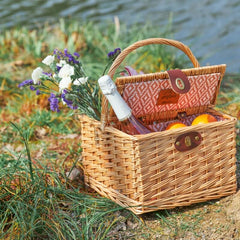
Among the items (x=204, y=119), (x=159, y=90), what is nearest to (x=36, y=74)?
(x=159, y=90)

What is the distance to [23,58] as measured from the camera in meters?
5.20

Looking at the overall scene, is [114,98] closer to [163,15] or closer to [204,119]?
[204,119]

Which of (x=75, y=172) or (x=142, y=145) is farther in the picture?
(x=75, y=172)

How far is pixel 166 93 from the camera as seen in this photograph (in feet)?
8.18

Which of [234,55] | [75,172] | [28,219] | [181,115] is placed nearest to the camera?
[28,219]

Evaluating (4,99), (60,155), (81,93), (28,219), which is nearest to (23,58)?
(4,99)

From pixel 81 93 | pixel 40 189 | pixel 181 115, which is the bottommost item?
pixel 40 189

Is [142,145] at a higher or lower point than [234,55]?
higher

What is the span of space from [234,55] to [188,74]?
418cm

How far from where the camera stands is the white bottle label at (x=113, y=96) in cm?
214

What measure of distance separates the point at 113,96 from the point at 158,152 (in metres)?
0.39

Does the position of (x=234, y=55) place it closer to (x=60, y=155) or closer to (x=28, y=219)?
(x=60, y=155)

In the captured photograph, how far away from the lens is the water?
22.5 feet

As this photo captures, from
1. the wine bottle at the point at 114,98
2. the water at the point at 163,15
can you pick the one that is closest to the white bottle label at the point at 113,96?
the wine bottle at the point at 114,98
